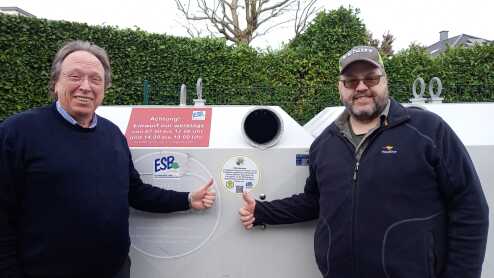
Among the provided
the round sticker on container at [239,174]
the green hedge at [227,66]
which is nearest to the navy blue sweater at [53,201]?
the round sticker on container at [239,174]

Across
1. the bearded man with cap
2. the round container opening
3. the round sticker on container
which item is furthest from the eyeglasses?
the round sticker on container

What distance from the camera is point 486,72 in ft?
19.7

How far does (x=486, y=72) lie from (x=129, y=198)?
602 centimetres

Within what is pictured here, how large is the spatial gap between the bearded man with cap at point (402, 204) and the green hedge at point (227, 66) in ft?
12.8

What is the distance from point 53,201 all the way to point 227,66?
15.5ft

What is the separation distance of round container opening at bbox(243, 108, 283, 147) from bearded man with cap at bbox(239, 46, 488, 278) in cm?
34

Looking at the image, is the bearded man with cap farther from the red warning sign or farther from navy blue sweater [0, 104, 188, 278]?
navy blue sweater [0, 104, 188, 278]

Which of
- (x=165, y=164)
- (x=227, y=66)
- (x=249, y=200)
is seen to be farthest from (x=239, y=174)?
(x=227, y=66)

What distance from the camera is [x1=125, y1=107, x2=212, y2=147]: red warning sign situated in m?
1.90

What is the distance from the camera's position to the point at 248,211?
5.94 ft

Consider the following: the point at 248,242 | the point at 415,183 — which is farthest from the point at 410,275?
the point at 248,242

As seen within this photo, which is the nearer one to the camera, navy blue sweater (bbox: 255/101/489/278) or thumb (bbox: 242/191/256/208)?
navy blue sweater (bbox: 255/101/489/278)

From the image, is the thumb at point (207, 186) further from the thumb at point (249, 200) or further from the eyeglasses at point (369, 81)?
the eyeglasses at point (369, 81)

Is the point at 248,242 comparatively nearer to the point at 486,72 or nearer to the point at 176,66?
the point at 176,66
